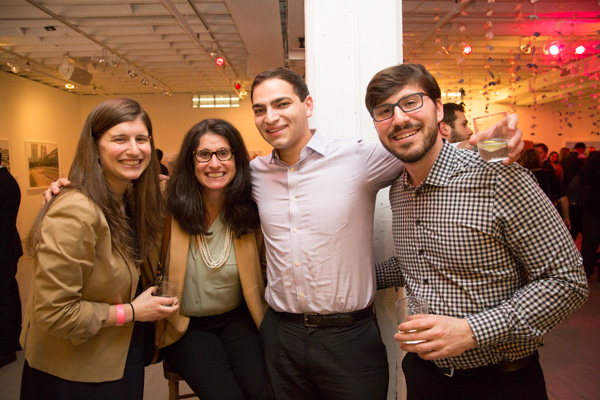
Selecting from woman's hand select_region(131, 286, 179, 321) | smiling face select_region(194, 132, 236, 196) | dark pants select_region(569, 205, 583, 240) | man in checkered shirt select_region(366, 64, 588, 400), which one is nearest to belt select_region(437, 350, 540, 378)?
man in checkered shirt select_region(366, 64, 588, 400)

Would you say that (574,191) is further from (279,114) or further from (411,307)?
(411,307)

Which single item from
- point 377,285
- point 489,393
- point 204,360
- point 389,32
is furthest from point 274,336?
point 389,32

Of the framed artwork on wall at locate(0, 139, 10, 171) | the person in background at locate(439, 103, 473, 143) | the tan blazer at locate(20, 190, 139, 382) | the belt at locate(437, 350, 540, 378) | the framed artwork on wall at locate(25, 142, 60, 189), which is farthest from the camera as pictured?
the framed artwork on wall at locate(25, 142, 60, 189)

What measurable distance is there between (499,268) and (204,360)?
54.1 inches

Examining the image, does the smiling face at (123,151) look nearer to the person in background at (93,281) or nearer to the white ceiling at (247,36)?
the person in background at (93,281)

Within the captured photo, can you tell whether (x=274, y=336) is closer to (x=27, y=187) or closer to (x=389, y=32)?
(x=389, y=32)

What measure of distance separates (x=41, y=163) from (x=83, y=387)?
1088 cm

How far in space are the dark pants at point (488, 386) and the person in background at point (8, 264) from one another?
3481 mm

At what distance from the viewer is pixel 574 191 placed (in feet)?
20.1

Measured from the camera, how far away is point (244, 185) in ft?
6.73

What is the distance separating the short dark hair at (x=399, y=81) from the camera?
1.49 m

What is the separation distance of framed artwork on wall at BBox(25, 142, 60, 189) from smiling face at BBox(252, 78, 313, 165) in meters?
10.4

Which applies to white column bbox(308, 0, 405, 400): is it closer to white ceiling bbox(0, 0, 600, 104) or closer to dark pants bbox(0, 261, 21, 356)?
white ceiling bbox(0, 0, 600, 104)

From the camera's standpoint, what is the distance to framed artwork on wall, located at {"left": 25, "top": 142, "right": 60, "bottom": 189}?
33.5ft
